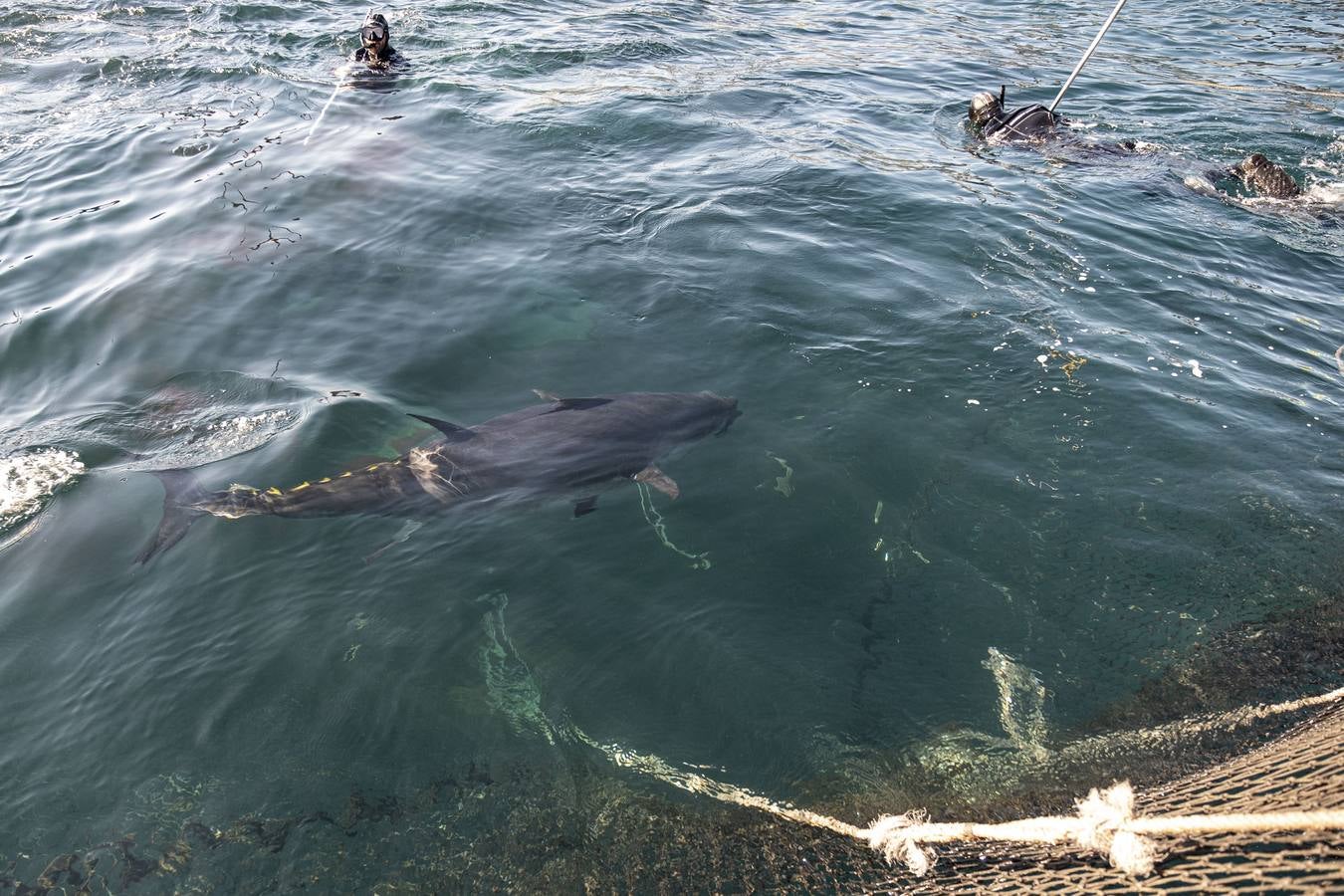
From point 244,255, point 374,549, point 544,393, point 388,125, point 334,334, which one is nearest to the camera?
point 374,549

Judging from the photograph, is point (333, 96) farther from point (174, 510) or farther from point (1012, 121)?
point (1012, 121)

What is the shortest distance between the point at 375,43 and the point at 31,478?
41.0 ft

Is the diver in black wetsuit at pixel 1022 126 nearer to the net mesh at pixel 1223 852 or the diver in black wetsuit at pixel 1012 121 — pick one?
the diver in black wetsuit at pixel 1012 121

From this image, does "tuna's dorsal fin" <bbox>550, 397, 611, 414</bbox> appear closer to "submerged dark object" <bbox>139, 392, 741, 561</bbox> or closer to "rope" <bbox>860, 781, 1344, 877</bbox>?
"submerged dark object" <bbox>139, 392, 741, 561</bbox>

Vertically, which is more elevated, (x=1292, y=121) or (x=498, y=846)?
(x=1292, y=121)

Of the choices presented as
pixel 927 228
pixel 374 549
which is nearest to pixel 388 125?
pixel 927 228

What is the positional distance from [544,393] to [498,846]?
3992 mm

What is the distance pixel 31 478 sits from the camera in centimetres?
719

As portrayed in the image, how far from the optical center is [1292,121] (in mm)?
15164

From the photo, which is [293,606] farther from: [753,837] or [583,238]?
[583,238]

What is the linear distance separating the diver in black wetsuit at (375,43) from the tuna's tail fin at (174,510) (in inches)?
497

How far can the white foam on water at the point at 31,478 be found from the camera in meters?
6.91

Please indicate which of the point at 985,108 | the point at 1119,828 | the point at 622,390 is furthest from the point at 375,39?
the point at 1119,828

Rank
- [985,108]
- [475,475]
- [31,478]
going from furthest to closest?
[985,108]
[31,478]
[475,475]
